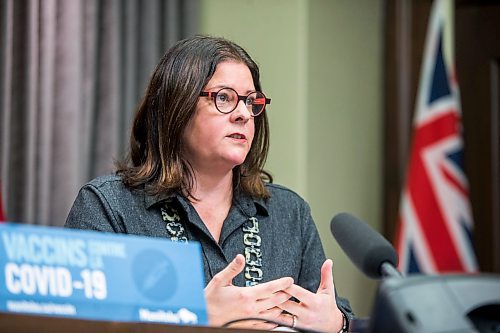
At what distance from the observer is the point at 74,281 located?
133cm

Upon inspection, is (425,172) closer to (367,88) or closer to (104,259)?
(367,88)

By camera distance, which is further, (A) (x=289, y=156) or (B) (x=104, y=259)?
(A) (x=289, y=156)

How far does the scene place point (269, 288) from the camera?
1.87m

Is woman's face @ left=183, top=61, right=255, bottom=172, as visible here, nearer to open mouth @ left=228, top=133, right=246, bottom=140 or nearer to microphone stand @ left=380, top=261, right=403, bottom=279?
open mouth @ left=228, top=133, right=246, bottom=140

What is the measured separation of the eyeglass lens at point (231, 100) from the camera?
7.15ft

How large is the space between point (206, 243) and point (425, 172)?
180cm

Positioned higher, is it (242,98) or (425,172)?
(242,98)

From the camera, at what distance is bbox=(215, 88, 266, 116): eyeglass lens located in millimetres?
2180

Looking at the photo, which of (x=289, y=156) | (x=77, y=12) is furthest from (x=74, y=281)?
(x=289, y=156)

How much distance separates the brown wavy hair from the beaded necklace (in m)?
0.05

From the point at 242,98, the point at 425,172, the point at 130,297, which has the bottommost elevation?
the point at 425,172

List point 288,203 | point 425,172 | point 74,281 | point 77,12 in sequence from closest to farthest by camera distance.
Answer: point 74,281 → point 288,203 → point 77,12 → point 425,172

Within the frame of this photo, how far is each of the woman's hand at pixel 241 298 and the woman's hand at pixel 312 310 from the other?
0.02m

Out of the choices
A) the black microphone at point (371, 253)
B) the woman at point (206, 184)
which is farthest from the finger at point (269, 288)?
the black microphone at point (371, 253)
